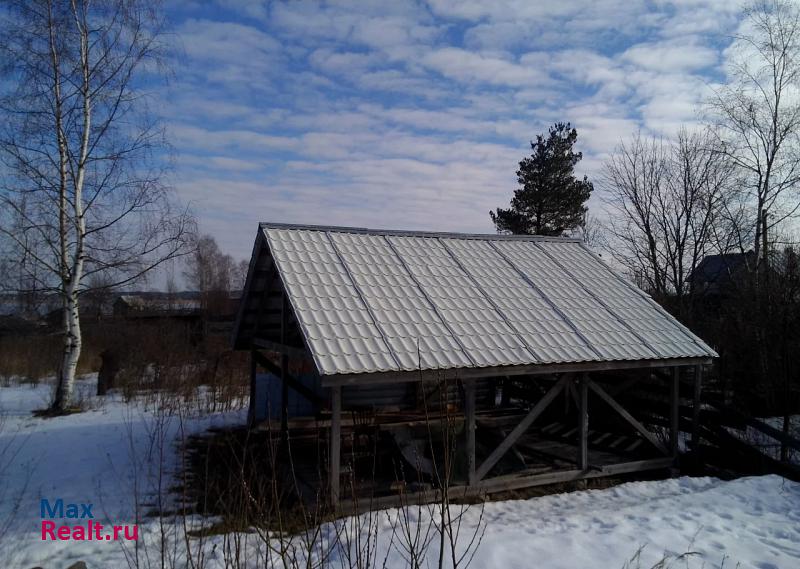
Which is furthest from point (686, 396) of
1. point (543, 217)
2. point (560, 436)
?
point (543, 217)

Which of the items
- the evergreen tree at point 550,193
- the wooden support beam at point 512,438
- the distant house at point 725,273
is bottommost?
the wooden support beam at point 512,438

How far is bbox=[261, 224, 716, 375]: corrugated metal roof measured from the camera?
7.36 m

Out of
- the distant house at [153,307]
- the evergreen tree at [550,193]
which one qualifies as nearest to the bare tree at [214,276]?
the distant house at [153,307]

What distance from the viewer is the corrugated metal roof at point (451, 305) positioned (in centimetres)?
736

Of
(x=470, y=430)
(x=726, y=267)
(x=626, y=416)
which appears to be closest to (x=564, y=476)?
(x=626, y=416)

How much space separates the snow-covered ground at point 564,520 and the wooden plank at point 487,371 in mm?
1625

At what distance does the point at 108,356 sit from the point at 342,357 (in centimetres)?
1310

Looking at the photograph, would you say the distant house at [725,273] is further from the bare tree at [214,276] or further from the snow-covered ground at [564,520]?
the bare tree at [214,276]

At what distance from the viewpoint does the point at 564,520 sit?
704 centimetres

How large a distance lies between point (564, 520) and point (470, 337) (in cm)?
261

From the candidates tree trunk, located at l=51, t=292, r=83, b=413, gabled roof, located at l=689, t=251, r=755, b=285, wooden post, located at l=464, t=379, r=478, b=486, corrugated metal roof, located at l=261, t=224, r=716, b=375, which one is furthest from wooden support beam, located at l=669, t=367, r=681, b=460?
tree trunk, located at l=51, t=292, r=83, b=413

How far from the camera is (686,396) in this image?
13.6 m

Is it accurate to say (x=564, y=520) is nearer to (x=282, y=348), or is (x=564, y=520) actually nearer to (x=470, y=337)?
(x=470, y=337)

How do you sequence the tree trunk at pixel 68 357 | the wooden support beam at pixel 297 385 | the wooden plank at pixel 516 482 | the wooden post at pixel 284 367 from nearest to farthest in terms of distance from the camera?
the wooden plank at pixel 516 482 → the wooden post at pixel 284 367 → the wooden support beam at pixel 297 385 → the tree trunk at pixel 68 357
